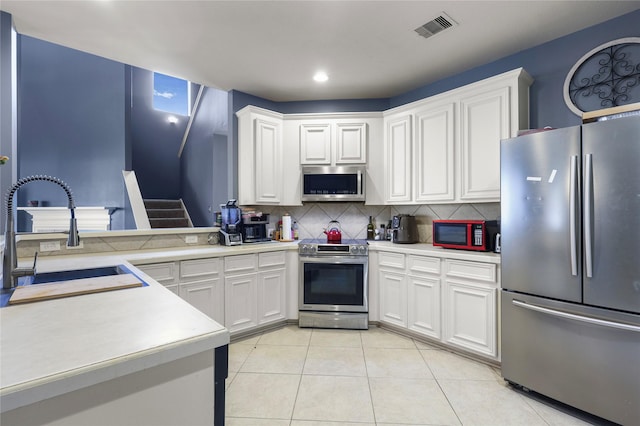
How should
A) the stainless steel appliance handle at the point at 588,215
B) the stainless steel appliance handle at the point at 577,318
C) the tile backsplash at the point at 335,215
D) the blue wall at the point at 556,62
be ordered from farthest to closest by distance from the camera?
the tile backsplash at the point at 335,215 → the blue wall at the point at 556,62 → the stainless steel appliance handle at the point at 588,215 → the stainless steel appliance handle at the point at 577,318

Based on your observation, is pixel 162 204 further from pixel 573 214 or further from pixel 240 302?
pixel 573 214

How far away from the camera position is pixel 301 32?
2.36 metres

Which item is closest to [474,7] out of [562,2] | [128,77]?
[562,2]

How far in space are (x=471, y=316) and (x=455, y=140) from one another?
1.61m

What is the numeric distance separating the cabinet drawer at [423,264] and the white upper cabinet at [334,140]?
130 cm

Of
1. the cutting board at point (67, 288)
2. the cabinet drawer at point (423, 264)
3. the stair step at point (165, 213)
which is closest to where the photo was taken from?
the cutting board at point (67, 288)

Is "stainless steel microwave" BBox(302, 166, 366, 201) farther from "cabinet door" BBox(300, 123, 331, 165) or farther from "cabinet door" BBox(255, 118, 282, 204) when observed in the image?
"cabinet door" BBox(255, 118, 282, 204)

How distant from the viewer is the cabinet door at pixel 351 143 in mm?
3447

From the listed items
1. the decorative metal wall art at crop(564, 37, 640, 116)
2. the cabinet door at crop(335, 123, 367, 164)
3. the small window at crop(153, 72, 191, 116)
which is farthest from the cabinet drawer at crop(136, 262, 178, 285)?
the small window at crop(153, 72, 191, 116)

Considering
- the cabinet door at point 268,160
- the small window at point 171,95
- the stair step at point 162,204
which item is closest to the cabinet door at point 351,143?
the cabinet door at point 268,160

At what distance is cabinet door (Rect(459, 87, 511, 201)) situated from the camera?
8.23 feet

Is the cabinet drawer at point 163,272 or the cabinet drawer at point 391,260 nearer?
the cabinet drawer at point 163,272

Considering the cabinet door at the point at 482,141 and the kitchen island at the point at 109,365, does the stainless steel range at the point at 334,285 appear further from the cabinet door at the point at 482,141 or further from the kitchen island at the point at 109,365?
the kitchen island at the point at 109,365

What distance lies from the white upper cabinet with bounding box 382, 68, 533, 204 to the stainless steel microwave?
1.14 ft
